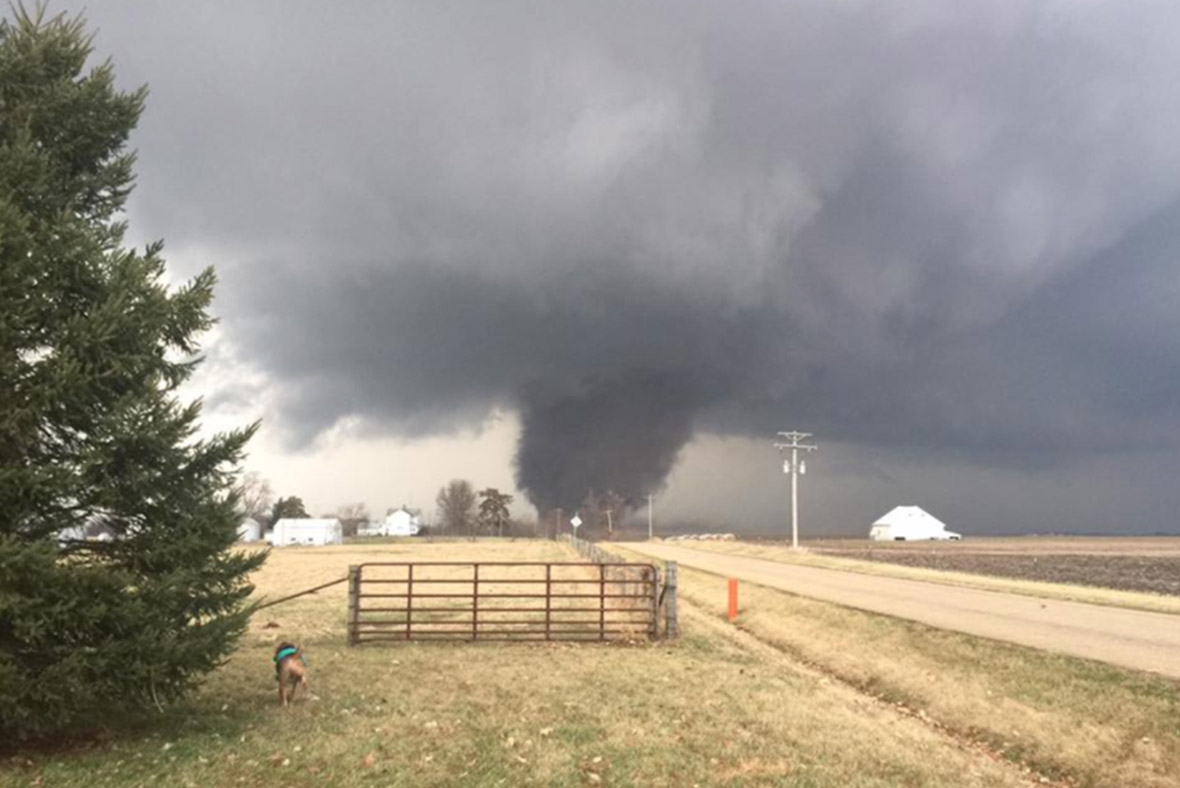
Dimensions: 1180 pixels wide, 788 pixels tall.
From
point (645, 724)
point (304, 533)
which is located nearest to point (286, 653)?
point (645, 724)

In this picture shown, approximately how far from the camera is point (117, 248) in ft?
32.7

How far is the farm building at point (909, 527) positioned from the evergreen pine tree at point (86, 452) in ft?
570

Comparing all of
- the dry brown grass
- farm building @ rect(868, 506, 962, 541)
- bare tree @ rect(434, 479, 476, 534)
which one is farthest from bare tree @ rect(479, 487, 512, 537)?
the dry brown grass

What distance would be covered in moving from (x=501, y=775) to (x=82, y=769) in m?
4.42

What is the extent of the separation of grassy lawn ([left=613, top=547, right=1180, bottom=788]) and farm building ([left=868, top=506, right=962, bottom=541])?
525 ft

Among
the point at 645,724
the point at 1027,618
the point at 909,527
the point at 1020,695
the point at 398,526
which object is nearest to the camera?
the point at 645,724

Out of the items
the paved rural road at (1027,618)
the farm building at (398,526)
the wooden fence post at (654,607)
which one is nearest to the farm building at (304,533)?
A: the farm building at (398,526)

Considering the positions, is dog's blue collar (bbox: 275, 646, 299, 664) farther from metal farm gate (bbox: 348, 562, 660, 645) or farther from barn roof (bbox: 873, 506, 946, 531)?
barn roof (bbox: 873, 506, 946, 531)

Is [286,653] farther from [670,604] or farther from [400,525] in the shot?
[400,525]

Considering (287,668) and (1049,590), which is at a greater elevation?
(287,668)

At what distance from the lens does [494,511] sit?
18525 centimetres

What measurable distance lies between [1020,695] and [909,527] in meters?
169

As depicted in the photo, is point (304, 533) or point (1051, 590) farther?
point (304, 533)

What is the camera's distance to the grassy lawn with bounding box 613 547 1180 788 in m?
10.9
